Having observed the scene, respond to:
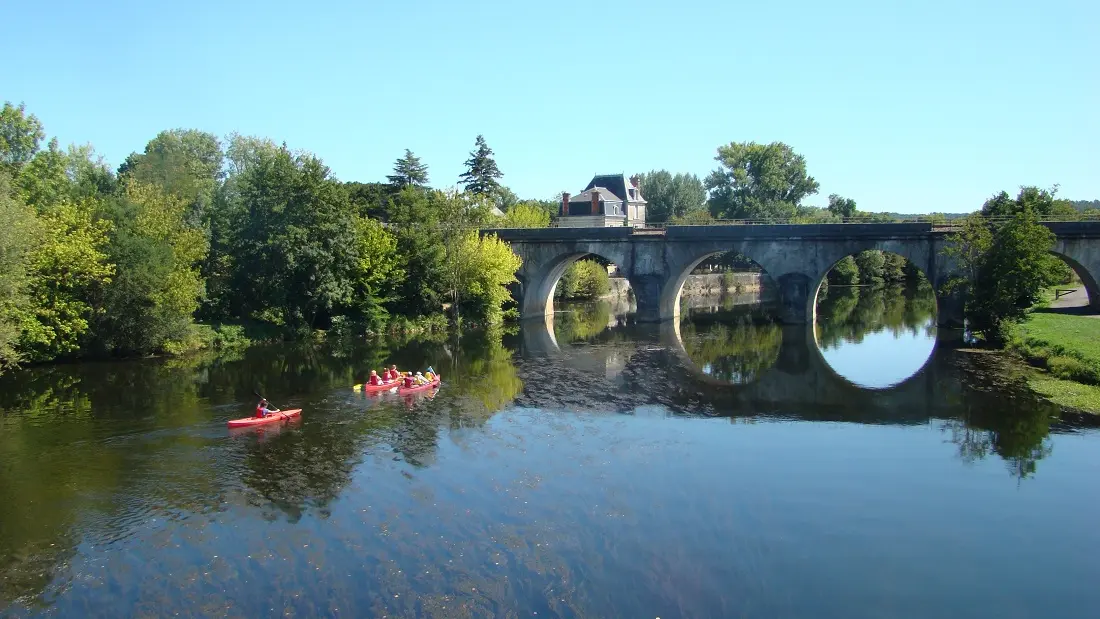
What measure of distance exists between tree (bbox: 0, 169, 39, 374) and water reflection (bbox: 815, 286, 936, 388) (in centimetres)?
3612

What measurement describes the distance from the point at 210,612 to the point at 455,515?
6.10 meters

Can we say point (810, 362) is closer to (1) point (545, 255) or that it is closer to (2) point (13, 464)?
(1) point (545, 255)

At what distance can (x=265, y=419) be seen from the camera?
92.1 ft

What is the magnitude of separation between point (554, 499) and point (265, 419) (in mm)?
12551

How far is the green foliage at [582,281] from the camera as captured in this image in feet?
261

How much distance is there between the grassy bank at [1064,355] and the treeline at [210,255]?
3301 centimetres

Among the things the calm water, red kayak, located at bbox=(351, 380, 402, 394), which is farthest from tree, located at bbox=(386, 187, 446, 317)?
red kayak, located at bbox=(351, 380, 402, 394)

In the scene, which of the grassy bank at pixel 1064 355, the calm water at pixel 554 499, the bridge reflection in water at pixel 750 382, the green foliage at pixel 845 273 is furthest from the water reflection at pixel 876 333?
the green foliage at pixel 845 273

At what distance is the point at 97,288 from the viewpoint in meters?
40.8

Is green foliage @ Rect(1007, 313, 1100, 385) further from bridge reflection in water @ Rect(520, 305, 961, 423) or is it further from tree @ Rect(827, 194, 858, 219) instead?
tree @ Rect(827, 194, 858, 219)

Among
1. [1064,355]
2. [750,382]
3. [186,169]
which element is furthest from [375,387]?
[186,169]

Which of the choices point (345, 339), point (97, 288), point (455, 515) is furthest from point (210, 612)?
point (345, 339)

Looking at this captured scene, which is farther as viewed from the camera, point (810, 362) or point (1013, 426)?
point (810, 362)

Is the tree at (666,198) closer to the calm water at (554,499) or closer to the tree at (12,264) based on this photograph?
the calm water at (554,499)
